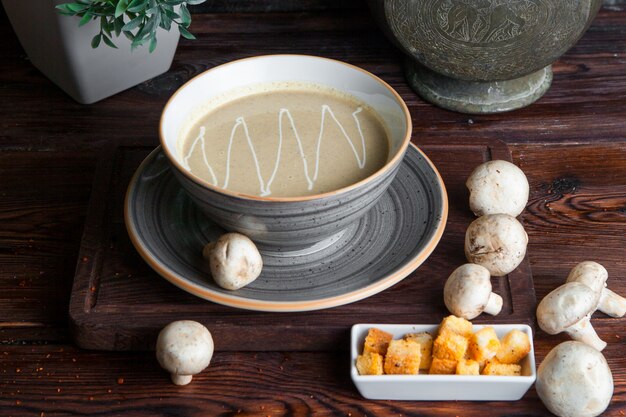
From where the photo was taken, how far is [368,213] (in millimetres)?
1367

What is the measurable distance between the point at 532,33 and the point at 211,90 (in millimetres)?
572

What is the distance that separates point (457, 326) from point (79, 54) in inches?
34.7

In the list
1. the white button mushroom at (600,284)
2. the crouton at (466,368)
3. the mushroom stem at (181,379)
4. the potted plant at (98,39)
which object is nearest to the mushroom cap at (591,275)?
the white button mushroom at (600,284)

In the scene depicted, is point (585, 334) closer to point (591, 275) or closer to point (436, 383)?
Answer: point (591, 275)

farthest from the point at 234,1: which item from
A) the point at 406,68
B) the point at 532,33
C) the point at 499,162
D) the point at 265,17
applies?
the point at 499,162

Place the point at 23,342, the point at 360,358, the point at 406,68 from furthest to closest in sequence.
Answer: the point at 406,68
the point at 23,342
the point at 360,358

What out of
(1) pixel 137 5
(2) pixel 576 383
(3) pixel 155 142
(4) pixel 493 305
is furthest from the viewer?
(3) pixel 155 142

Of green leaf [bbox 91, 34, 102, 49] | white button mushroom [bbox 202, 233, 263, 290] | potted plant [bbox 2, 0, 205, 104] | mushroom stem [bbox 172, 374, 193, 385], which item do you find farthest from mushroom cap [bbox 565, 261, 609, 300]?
green leaf [bbox 91, 34, 102, 49]

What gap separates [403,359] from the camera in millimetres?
1134

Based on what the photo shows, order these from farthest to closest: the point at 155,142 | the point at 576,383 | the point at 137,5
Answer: the point at 155,142 < the point at 137,5 < the point at 576,383

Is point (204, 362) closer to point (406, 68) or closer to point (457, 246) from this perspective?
point (457, 246)

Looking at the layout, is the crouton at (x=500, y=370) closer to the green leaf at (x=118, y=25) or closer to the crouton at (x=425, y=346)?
the crouton at (x=425, y=346)

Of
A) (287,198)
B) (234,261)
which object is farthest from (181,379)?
(287,198)

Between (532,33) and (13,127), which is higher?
(532,33)
